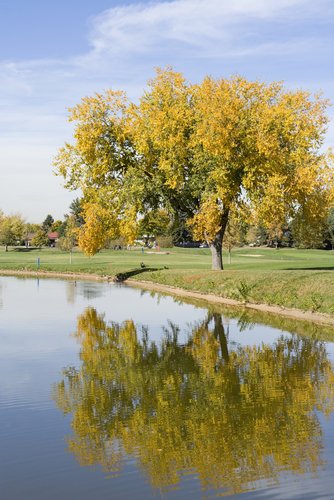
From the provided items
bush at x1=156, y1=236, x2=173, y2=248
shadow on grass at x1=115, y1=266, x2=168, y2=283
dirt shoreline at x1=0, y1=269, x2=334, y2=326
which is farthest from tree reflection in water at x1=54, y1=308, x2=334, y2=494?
bush at x1=156, y1=236, x2=173, y2=248

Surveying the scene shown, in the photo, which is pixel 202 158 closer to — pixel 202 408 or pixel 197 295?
pixel 197 295


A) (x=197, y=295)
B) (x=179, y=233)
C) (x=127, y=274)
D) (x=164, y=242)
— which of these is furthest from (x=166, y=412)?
(x=179, y=233)

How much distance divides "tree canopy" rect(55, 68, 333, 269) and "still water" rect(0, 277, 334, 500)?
740 inches

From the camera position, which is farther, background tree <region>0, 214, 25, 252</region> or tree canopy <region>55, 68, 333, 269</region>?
background tree <region>0, 214, 25, 252</region>

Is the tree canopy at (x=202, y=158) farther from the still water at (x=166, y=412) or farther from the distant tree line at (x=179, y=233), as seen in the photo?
the still water at (x=166, y=412)

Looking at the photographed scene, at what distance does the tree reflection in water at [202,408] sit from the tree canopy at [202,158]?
22.3m

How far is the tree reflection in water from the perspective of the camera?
10000 millimetres

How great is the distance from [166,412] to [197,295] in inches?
1056

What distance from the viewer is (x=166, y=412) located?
12875 mm

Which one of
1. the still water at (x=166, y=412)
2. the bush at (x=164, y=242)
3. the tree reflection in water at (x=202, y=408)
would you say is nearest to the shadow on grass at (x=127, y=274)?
the still water at (x=166, y=412)

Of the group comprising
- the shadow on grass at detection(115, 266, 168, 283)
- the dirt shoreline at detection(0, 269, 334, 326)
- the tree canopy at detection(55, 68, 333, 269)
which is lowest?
the dirt shoreline at detection(0, 269, 334, 326)

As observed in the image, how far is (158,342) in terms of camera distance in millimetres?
21812

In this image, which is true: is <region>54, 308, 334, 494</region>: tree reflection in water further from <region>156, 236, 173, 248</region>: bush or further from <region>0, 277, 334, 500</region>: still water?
<region>156, 236, 173, 248</region>: bush

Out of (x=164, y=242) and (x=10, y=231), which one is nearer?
(x=164, y=242)
